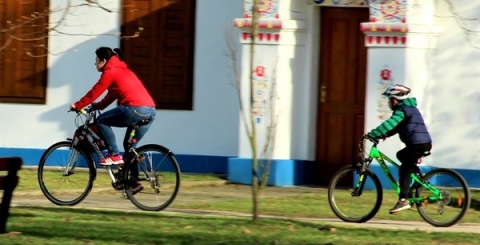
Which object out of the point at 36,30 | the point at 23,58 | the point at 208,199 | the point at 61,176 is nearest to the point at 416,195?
the point at 208,199

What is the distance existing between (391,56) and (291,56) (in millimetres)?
1505

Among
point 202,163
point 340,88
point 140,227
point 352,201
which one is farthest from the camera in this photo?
point 202,163

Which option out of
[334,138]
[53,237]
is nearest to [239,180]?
[334,138]

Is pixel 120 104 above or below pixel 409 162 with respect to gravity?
above

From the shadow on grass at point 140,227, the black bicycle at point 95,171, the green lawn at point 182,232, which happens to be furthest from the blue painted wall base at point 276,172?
the green lawn at point 182,232

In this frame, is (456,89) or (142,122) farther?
(456,89)

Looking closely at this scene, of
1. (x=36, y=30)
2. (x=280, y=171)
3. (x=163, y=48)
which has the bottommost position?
(x=280, y=171)

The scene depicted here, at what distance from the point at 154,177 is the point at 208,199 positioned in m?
1.87

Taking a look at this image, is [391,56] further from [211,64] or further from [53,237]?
[53,237]

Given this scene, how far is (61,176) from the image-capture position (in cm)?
1340

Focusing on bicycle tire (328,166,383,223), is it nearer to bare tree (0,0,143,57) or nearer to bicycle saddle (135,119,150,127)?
bicycle saddle (135,119,150,127)

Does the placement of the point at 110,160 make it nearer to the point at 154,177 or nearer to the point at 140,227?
the point at 154,177

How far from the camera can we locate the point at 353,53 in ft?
54.2

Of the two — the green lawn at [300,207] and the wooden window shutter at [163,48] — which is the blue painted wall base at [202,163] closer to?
the wooden window shutter at [163,48]
